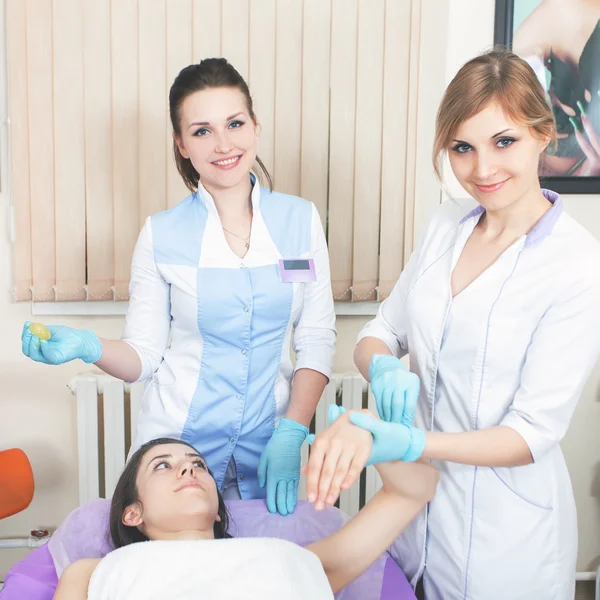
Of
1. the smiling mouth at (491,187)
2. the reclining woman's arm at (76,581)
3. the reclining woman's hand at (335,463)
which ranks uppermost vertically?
the smiling mouth at (491,187)

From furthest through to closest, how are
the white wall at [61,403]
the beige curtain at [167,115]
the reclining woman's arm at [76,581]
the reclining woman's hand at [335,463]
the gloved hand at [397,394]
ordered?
the white wall at [61,403] < the beige curtain at [167,115] < the reclining woman's arm at [76,581] < the gloved hand at [397,394] < the reclining woman's hand at [335,463]

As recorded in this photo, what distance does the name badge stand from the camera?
62.4 inches

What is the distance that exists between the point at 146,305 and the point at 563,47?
5.03 feet

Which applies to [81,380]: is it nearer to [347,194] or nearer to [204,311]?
[204,311]

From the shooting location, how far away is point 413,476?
1.25m

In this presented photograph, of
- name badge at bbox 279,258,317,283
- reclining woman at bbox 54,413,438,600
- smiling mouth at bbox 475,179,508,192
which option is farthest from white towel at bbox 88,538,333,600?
smiling mouth at bbox 475,179,508,192

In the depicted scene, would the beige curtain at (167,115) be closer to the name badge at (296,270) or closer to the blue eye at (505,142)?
the name badge at (296,270)

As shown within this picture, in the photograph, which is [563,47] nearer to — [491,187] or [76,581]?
[491,187]

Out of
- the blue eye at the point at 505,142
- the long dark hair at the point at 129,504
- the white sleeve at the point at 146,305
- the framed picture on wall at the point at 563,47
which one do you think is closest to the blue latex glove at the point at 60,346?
the white sleeve at the point at 146,305

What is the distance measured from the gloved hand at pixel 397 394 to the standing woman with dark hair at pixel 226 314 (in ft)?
1.35

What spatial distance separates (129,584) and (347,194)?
1.37m

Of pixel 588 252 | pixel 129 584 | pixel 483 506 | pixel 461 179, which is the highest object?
pixel 461 179

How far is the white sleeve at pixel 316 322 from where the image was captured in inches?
64.4

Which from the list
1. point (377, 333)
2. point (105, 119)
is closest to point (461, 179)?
point (377, 333)
